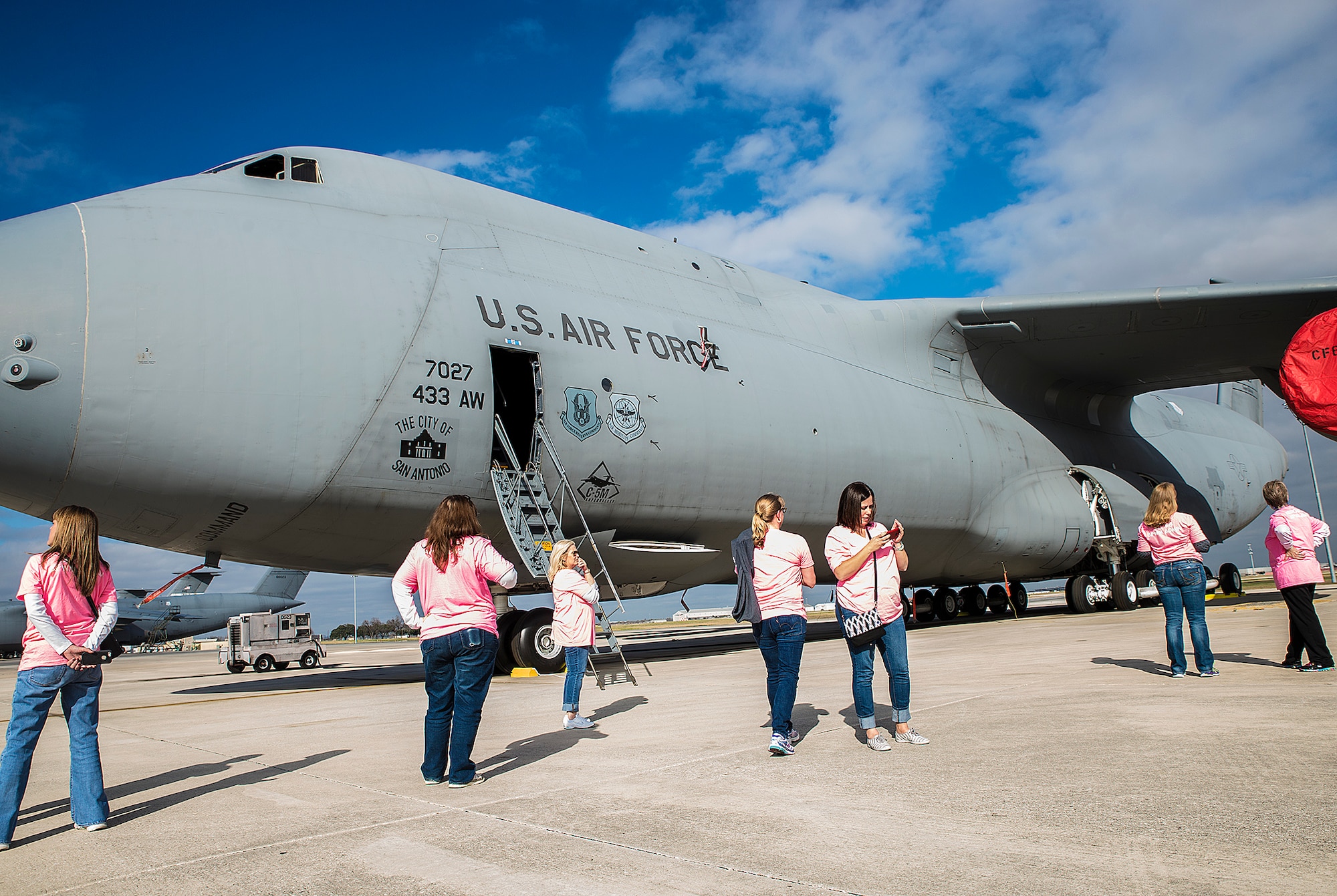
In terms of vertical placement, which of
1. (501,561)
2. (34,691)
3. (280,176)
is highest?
(280,176)

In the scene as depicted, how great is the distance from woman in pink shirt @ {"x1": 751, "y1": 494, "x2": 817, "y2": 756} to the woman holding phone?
0.71ft

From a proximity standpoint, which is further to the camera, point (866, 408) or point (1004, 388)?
point (1004, 388)

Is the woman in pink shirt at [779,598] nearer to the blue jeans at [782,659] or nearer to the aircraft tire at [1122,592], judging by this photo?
the blue jeans at [782,659]

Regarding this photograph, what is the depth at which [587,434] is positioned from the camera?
10.8 metres

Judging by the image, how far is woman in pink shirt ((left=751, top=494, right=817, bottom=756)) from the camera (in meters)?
5.16

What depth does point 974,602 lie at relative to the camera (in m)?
20.9

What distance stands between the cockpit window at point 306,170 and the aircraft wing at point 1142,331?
11098 millimetres

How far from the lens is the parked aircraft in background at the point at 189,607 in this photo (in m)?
43.4

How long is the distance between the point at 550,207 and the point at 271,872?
413 inches

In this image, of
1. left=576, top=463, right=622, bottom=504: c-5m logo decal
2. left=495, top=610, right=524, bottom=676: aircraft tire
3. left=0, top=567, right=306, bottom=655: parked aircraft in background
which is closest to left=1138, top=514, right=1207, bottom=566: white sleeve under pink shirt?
left=576, top=463, right=622, bottom=504: c-5m logo decal

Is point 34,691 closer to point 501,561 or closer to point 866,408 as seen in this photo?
point 501,561

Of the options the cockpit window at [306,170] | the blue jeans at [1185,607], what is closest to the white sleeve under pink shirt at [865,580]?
the blue jeans at [1185,607]

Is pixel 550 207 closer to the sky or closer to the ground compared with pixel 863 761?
closer to the sky

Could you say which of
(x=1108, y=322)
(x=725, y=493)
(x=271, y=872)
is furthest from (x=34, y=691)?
(x=1108, y=322)
